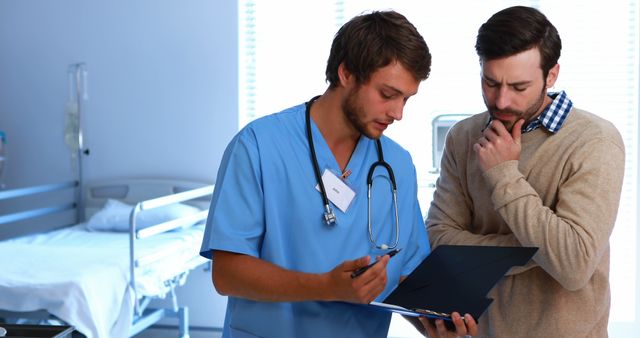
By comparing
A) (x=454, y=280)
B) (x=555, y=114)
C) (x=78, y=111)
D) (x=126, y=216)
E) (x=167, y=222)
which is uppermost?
(x=555, y=114)

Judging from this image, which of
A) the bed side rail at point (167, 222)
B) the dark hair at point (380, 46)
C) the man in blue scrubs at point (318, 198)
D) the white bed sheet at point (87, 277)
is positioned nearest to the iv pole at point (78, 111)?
the white bed sheet at point (87, 277)

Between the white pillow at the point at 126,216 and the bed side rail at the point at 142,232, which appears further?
the white pillow at the point at 126,216

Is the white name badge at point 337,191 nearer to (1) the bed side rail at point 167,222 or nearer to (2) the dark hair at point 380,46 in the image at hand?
(2) the dark hair at point 380,46

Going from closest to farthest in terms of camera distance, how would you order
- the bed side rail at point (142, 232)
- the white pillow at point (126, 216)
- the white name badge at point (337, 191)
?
the white name badge at point (337, 191), the bed side rail at point (142, 232), the white pillow at point (126, 216)

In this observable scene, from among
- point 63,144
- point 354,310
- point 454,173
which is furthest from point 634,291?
point 63,144

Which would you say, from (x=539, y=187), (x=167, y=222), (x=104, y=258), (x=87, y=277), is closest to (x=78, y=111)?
(x=167, y=222)

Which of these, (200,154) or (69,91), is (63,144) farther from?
(200,154)

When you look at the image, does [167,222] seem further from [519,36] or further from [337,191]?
[519,36]

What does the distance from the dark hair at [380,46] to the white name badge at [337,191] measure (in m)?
0.19

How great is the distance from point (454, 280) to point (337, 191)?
0.28m

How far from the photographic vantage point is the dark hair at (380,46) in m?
1.42

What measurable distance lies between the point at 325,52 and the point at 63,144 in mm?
1527

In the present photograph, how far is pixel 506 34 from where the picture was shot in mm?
1456

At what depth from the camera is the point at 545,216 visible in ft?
4.65
